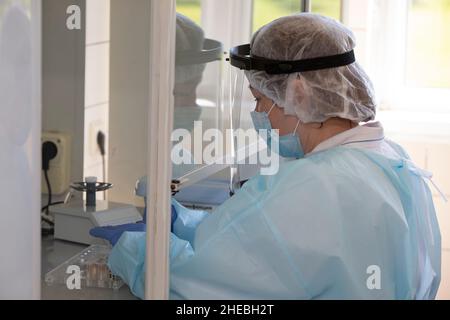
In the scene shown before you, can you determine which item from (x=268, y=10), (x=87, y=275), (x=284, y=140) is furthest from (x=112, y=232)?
(x=268, y=10)

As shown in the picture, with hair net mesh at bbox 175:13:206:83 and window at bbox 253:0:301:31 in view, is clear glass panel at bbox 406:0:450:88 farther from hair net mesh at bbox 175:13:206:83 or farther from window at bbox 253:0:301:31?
hair net mesh at bbox 175:13:206:83

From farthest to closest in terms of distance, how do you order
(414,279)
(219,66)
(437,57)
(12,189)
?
(437,57) → (219,66) → (414,279) → (12,189)

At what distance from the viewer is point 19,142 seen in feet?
3.67

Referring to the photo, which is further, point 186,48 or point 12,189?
point 186,48

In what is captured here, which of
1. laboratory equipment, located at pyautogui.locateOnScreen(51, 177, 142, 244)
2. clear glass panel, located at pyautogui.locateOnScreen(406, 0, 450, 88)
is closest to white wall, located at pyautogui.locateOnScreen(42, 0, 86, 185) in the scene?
laboratory equipment, located at pyautogui.locateOnScreen(51, 177, 142, 244)

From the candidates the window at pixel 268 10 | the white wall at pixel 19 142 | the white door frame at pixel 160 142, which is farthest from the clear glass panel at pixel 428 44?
the white wall at pixel 19 142

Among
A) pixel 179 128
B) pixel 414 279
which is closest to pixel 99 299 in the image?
pixel 179 128

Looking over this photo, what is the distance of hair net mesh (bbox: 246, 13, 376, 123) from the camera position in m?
1.60

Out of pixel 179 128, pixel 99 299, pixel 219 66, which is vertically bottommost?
pixel 99 299

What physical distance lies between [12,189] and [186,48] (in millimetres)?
573

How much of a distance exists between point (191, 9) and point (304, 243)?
0.58 m

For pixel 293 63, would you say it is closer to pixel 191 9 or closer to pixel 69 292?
pixel 191 9

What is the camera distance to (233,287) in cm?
141
